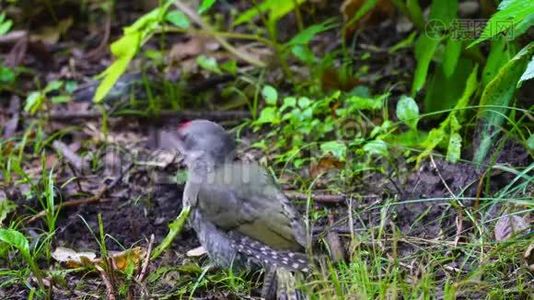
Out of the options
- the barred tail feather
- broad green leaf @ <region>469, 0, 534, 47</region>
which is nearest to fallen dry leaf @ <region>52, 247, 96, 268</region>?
the barred tail feather

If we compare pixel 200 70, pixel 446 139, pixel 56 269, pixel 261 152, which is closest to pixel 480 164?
Result: pixel 446 139

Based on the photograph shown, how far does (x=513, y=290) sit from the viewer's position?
145 inches

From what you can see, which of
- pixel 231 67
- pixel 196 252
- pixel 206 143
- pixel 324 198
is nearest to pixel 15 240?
pixel 196 252

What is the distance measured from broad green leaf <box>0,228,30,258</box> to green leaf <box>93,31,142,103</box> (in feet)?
4.97

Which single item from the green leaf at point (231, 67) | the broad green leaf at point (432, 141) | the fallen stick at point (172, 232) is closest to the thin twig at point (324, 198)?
the broad green leaf at point (432, 141)

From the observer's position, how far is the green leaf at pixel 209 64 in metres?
6.09

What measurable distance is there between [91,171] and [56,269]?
1202 millimetres

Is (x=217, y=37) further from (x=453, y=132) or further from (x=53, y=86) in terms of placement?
(x=453, y=132)

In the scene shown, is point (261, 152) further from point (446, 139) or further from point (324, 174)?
point (446, 139)

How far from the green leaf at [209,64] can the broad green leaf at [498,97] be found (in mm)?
2136

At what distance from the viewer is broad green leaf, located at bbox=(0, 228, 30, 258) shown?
155 inches

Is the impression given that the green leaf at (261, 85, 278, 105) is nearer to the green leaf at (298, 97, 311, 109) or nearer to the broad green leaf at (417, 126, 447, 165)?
the green leaf at (298, 97, 311, 109)

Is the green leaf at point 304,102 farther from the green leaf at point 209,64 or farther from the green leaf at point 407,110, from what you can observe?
the green leaf at point 209,64

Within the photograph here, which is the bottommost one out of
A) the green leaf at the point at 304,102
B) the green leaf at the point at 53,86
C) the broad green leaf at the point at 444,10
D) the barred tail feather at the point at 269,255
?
the barred tail feather at the point at 269,255
